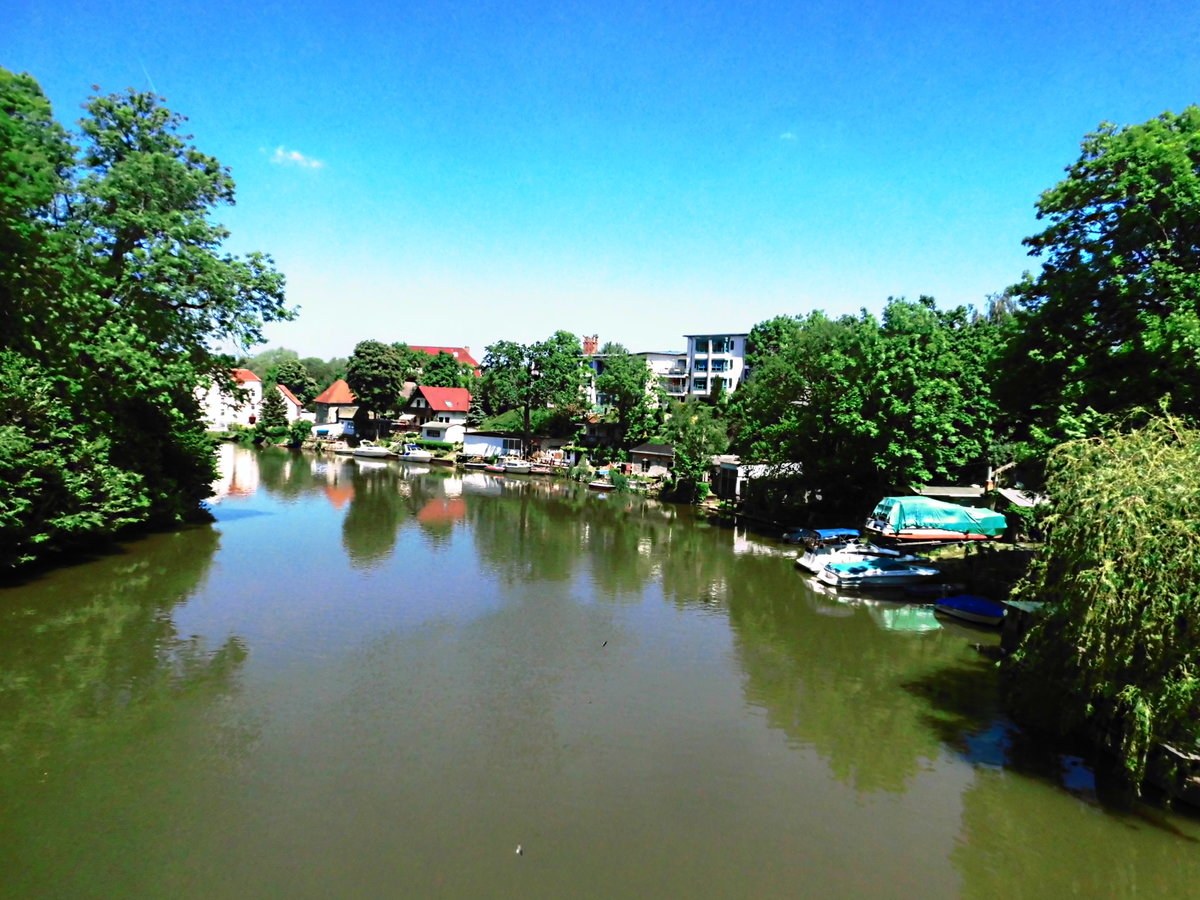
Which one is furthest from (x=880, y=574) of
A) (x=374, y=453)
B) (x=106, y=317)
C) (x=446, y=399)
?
(x=446, y=399)

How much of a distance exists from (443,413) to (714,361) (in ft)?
99.0

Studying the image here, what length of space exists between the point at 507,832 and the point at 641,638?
30.3 ft

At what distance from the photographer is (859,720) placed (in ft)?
47.7

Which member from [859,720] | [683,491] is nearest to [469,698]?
[859,720]

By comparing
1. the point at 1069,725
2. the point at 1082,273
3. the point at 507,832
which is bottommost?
the point at 507,832

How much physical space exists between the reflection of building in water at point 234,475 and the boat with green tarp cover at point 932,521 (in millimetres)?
28953

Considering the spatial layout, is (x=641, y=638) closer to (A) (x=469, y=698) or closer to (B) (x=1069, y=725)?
(A) (x=469, y=698)

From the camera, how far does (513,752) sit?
12562mm

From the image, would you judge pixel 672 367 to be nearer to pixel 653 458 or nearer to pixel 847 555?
pixel 653 458

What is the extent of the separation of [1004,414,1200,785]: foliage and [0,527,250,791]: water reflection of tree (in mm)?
13690

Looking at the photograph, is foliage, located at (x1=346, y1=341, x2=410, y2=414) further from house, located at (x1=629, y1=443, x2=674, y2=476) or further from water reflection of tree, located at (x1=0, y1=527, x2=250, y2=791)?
water reflection of tree, located at (x1=0, y1=527, x2=250, y2=791)

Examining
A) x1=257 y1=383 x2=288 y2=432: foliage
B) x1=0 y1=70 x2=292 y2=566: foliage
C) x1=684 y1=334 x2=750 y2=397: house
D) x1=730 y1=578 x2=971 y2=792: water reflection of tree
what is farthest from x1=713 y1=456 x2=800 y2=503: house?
x1=257 y1=383 x2=288 y2=432: foliage

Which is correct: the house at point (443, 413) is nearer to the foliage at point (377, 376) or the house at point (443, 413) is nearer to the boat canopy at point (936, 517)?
the foliage at point (377, 376)

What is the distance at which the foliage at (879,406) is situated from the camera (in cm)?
2947
